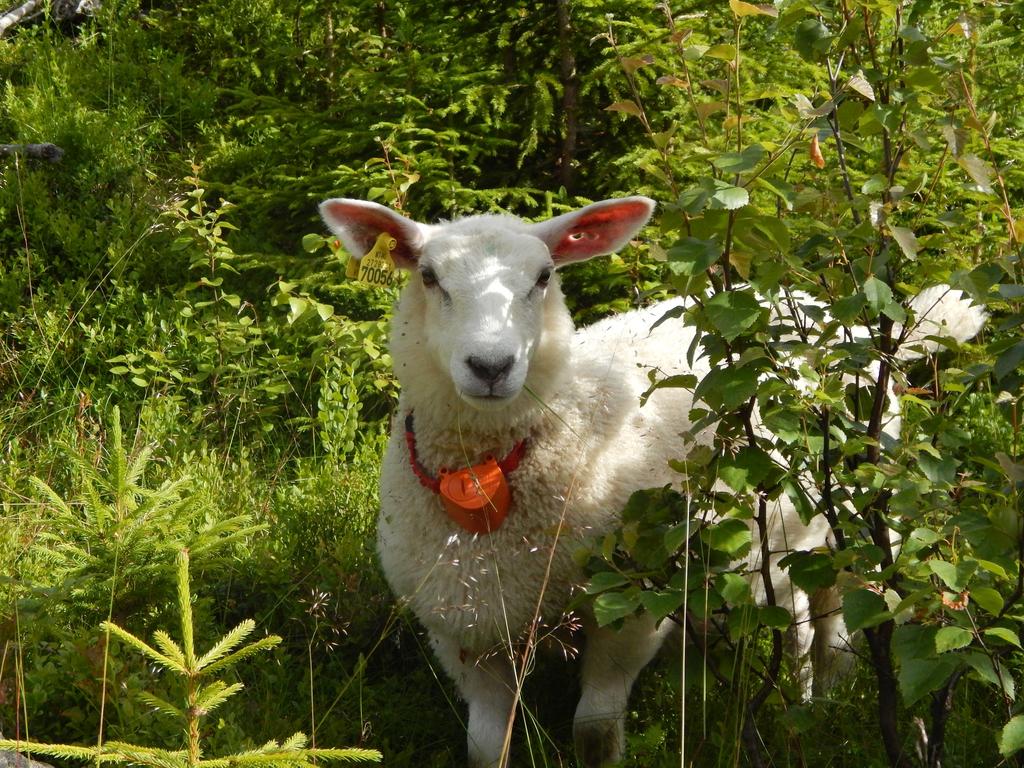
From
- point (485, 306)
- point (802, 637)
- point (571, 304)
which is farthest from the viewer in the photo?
point (571, 304)

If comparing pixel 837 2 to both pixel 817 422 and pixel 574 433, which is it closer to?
pixel 817 422

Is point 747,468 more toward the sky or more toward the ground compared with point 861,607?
more toward the sky

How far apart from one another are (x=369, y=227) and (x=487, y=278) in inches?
21.1

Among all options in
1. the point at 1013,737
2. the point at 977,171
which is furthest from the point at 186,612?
the point at 977,171

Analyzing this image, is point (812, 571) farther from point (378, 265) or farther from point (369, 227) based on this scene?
point (369, 227)

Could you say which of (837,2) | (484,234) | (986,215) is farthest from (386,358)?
(986,215)

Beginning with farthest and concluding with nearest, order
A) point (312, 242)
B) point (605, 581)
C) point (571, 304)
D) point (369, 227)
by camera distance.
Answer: point (571, 304) → point (312, 242) → point (369, 227) → point (605, 581)

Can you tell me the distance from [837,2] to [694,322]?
770 mm

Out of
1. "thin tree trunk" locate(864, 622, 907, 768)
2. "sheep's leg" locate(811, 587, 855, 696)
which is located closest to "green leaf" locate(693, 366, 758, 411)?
"thin tree trunk" locate(864, 622, 907, 768)

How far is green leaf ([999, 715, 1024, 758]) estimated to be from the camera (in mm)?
2035

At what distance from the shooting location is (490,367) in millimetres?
2850

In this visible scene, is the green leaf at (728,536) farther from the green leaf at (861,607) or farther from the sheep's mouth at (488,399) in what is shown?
the sheep's mouth at (488,399)

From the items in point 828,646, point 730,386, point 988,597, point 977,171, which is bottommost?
point 828,646

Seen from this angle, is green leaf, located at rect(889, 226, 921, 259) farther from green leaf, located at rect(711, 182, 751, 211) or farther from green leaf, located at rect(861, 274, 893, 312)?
green leaf, located at rect(711, 182, 751, 211)
